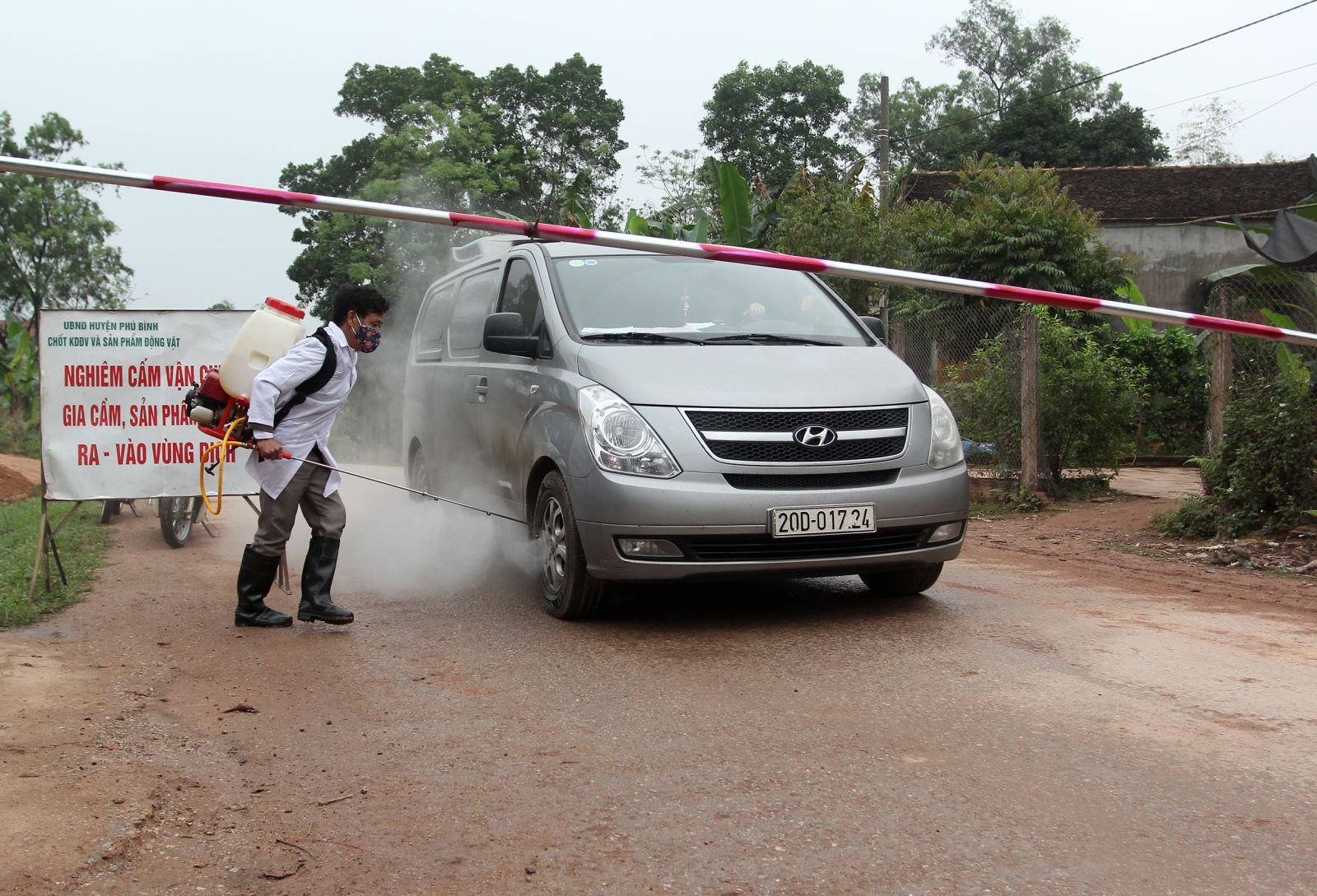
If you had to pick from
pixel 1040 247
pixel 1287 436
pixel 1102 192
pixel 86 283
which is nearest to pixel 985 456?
pixel 1287 436

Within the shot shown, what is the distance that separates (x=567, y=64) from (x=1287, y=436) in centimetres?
4155

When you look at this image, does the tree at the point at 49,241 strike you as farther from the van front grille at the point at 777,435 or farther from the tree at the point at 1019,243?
the van front grille at the point at 777,435

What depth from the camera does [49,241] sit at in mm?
46594

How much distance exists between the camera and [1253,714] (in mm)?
4281

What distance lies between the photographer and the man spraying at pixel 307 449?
587cm

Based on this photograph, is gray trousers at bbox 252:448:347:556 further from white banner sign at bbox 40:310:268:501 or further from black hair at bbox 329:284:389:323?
white banner sign at bbox 40:310:268:501

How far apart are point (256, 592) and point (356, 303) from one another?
5.04 ft

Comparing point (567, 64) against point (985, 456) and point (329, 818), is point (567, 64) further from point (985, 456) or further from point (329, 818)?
point (329, 818)

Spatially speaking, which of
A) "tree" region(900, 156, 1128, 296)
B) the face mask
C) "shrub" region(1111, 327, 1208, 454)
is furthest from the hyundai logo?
"tree" region(900, 156, 1128, 296)

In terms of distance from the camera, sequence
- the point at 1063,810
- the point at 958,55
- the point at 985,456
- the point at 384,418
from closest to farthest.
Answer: the point at 1063,810 → the point at 985,456 → the point at 384,418 → the point at 958,55

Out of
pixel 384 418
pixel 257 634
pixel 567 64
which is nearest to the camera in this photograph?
pixel 257 634

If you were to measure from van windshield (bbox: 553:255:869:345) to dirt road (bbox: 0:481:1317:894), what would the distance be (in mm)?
1403

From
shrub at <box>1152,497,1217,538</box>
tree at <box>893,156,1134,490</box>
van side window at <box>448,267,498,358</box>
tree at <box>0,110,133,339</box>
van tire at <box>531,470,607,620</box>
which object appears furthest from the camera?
tree at <box>0,110,133,339</box>

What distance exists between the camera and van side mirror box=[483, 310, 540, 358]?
6359mm
